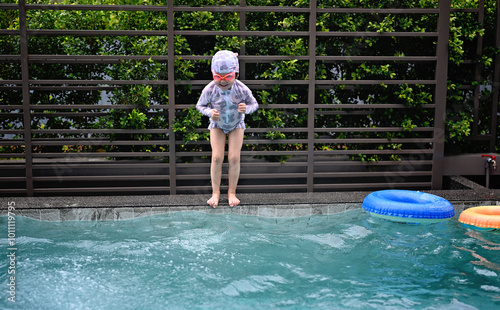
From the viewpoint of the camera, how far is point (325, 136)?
7.67 metres

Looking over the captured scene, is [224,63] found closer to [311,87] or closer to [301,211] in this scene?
[311,87]

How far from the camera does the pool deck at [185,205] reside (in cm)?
569

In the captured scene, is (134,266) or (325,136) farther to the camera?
(325,136)

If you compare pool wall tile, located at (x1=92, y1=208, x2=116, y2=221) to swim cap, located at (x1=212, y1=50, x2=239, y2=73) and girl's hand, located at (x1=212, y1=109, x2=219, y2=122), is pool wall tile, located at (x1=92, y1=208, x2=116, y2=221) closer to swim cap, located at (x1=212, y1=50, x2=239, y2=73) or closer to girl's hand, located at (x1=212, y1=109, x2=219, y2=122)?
girl's hand, located at (x1=212, y1=109, x2=219, y2=122)

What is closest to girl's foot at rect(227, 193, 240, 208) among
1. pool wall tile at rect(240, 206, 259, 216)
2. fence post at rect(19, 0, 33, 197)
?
pool wall tile at rect(240, 206, 259, 216)

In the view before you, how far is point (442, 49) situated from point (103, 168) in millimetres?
5275

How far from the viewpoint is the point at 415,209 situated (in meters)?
5.26

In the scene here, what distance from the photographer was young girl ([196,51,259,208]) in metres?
5.36

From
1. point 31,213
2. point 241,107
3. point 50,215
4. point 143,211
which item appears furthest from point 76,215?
point 241,107

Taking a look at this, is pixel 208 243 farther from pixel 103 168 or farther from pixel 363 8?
pixel 363 8

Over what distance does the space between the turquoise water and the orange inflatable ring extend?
4.0 inches

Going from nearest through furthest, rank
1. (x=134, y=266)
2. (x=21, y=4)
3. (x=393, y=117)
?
(x=134, y=266) < (x=21, y=4) < (x=393, y=117)

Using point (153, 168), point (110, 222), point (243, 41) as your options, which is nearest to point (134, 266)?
point (110, 222)

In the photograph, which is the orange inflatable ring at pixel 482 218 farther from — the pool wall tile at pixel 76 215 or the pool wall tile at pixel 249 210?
the pool wall tile at pixel 76 215
